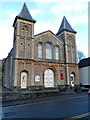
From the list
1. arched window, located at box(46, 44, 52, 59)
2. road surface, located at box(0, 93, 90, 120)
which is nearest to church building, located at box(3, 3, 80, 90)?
arched window, located at box(46, 44, 52, 59)

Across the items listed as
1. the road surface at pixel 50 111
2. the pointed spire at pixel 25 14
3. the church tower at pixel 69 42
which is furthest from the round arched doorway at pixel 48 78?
the road surface at pixel 50 111

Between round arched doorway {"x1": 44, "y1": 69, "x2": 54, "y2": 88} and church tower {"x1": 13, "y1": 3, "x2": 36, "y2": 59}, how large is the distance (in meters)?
4.67

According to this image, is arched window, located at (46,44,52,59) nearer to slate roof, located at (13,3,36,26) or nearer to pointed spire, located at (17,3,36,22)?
slate roof, located at (13,3,36,26)

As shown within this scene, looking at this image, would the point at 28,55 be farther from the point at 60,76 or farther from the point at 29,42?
the point at 60,76

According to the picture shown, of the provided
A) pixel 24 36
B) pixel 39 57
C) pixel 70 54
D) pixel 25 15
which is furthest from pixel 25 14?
pixel 70 54

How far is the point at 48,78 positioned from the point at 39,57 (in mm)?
4576

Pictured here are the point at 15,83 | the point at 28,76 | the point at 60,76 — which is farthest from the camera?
the point at 60,76

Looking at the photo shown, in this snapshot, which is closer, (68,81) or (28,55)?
(28,55)

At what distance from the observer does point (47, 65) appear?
2238 cm

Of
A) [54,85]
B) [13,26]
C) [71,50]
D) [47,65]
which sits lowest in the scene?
[54,85]

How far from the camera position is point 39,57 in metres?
22.2

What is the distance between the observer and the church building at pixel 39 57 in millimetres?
19750

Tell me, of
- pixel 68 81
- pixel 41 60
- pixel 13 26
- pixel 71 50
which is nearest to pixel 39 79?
Result: pixel 41 60

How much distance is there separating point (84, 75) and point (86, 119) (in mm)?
24284
